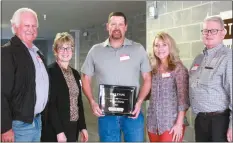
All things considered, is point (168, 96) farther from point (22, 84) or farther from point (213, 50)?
point (22, 84)

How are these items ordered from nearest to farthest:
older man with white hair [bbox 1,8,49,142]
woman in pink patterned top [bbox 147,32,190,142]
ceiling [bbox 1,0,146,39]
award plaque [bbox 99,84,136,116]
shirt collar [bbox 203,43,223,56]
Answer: older man with white hair [bbox 1,8,49,142] < shirt collar [bbox 203,43,223,56] < woman in pink patterned top [bbox 147,32,190,142] < award plaque [bbox 99,84,136,116] < ceiling [bbox 1,0,146,39]

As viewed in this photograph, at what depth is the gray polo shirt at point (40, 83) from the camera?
222cm

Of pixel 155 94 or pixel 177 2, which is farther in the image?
pixel 177 2

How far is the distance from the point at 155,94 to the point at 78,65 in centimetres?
911

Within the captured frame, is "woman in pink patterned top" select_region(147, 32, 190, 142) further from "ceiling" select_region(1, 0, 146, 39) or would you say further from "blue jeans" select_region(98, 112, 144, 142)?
"ceiling" select_region(1, 0, 146, 39)

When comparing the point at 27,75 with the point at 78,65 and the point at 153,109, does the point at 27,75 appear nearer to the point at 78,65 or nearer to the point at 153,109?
the point at 153,109

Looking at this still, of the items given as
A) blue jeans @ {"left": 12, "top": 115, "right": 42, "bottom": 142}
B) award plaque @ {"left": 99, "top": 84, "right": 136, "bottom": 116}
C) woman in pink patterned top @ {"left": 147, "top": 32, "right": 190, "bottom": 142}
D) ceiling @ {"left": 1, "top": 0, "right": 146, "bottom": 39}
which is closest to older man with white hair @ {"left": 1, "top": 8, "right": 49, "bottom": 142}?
blue jeans @ {"left": 12, "top": 115, "right": 42, "bottom": 142}

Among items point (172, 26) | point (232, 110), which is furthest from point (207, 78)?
point (172, 26)

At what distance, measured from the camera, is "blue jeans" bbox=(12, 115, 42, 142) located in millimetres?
2141

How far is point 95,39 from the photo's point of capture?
1040cm

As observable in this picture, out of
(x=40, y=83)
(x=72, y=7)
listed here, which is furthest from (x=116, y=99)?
(x=72, y=7)

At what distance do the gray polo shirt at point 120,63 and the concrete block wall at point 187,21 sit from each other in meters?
1.11

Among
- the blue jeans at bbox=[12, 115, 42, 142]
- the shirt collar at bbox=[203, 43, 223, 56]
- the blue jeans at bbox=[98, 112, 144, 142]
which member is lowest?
the blue jeans at bbox=[98, 112, 144, 142]

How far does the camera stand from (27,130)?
2184mm
